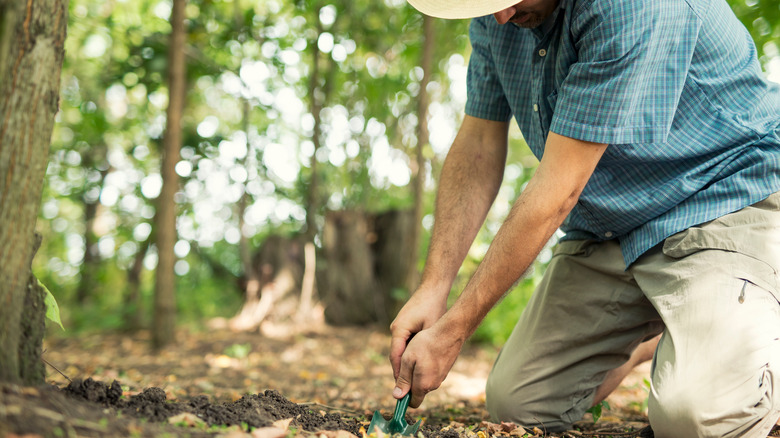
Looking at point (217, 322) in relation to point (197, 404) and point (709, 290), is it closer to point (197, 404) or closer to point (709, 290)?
point (197, 404)

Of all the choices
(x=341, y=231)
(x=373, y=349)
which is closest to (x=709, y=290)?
(x=373, y=349)

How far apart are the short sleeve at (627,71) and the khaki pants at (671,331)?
0.51 meters

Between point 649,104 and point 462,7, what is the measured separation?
67 centimetres

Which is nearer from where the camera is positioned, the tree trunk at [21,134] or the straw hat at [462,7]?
the tree trunk at [21,134]

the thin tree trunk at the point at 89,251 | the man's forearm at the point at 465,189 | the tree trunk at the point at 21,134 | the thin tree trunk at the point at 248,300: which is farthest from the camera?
the thin tree trunk at the point at 89,251

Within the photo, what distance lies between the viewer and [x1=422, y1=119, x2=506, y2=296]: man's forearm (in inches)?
93.7

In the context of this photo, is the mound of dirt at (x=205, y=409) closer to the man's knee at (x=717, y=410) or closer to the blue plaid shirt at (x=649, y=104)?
the man's knee at (x=717, y=410)

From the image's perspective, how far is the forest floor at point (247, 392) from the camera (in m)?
1.38

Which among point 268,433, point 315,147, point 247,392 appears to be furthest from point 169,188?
point 268,433

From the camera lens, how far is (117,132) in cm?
718

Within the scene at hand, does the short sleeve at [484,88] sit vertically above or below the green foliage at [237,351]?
above

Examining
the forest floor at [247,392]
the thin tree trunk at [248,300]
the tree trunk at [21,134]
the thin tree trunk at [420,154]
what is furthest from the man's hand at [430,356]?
the thin tree trunk at [248,300]

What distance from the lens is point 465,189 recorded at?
252cm

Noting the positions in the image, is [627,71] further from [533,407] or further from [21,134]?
[21,134]
